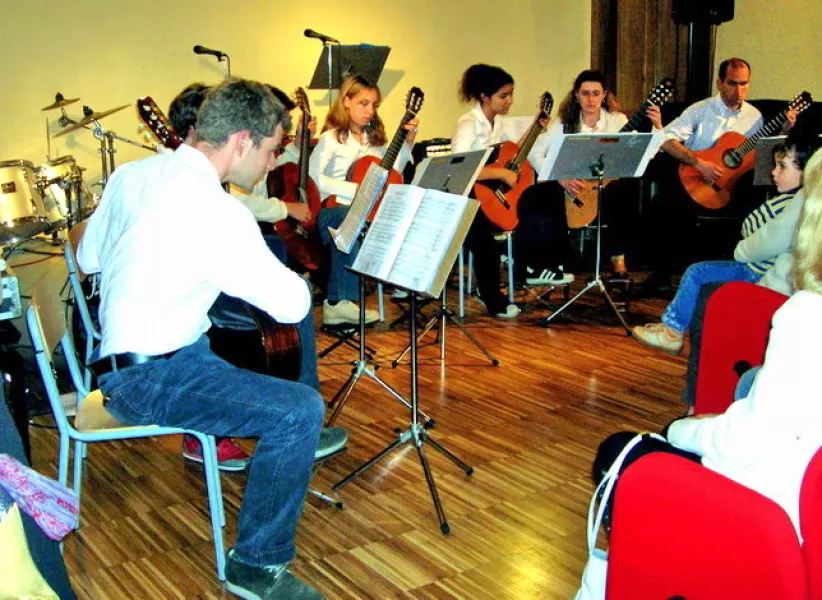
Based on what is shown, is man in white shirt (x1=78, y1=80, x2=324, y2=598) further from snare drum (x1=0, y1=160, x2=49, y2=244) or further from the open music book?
snare drum (x1=0, y1=160, x2=49, y2=244)

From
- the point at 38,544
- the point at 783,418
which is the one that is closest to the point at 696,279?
the point at 783,418

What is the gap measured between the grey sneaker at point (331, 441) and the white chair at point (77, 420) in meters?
0.75

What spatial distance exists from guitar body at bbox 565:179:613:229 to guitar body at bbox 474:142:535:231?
1.28 feet

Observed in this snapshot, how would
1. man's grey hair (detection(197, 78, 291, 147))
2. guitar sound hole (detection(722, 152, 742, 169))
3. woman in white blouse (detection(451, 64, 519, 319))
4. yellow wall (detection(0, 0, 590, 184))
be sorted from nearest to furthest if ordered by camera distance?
man's grey hair (detection(197, 78, 291, 147)) < woman in white blouse (detection(451, 64, 519, 319)) < guitar sound hole (detection(722, 152, 742, 169)) < yellow wall (detection(0, 0, 590, 184))

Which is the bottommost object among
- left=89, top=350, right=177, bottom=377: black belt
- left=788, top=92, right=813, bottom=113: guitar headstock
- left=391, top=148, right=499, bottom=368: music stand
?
left=89, top=350, right=177, bottom=377: black belt

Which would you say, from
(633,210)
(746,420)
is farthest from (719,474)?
(633,210)

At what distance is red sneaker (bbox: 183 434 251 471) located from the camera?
3.26 metres

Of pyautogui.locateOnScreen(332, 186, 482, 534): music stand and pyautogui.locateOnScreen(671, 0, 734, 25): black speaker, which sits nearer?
pyautogui.locateOnScreen(332, 186, 482, 534): music stand

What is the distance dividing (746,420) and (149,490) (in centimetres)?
212

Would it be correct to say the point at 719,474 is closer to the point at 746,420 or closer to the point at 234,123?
the point at 746,420

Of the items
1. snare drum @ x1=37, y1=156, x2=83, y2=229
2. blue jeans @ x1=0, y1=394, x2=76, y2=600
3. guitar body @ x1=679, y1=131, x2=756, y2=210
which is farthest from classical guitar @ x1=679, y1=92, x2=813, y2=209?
blue jeans @ x1=0, y1=394, x2=76, y2=600

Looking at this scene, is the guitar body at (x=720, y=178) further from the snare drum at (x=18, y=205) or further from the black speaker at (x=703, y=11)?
the snare drum at (x=18, y=205)

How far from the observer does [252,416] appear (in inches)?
89.5

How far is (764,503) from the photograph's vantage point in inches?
58.9
